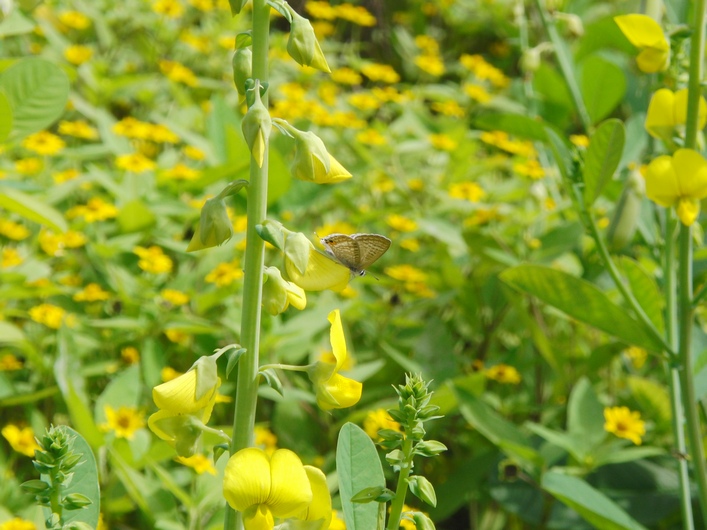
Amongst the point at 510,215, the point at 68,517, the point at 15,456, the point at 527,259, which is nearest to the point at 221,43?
the point at 510,215

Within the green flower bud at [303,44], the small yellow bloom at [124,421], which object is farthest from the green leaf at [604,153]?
the small yellow bloom at [124,421]

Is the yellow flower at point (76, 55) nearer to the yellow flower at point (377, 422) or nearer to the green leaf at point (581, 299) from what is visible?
the yellow flower at point (377, 422)

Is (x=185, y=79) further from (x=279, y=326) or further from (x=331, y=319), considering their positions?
(x=331, y=319)

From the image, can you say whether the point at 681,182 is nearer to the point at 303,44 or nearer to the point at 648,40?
the point at 648,40

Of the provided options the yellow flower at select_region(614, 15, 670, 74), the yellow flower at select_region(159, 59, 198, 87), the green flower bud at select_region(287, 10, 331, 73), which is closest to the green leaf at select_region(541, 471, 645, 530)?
the yellow flower at select_region(614, 15, 670, 74)

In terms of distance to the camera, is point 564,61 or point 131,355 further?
point 564,61

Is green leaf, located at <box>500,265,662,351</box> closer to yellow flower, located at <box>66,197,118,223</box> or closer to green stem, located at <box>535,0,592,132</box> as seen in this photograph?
green stem, located at <box>535,0,592,132</box>

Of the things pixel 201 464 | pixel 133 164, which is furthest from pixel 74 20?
pixel 201 464
